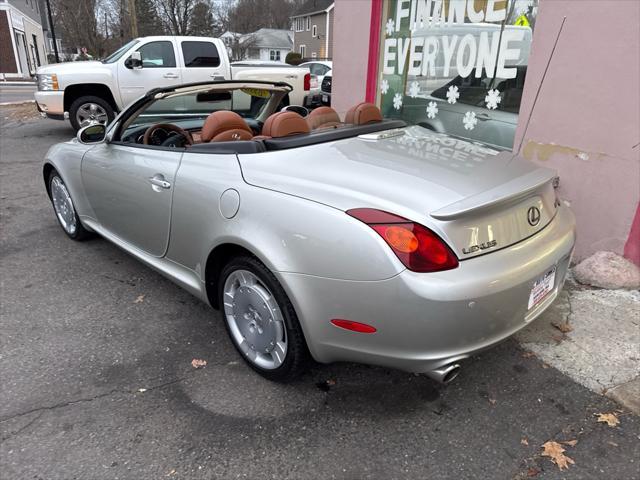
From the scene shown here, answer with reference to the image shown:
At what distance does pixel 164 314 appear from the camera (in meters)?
3.40

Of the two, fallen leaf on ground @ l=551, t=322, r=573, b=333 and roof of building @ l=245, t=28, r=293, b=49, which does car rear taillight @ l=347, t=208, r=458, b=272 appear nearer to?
fallen leaf on ground @ l=551, t=322, r=573, b=333

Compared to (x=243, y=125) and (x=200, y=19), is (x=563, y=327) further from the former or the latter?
(x=200, y=19)

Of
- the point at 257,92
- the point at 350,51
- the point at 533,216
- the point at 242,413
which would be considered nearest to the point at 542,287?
the point at 533,216

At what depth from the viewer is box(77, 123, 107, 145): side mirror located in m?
3.96

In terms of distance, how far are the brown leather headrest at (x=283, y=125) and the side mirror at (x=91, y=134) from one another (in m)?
1.75

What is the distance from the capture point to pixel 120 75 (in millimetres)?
9750

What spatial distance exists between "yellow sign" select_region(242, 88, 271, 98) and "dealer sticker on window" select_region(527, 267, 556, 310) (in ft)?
8.88

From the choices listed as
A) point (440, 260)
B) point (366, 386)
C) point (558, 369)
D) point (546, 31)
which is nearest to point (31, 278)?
point (366, 386)

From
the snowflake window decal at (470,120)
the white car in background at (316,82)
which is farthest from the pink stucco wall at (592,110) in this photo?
the white car in background at (316,82)

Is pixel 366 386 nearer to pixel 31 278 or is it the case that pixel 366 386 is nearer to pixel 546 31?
pixel 31 278

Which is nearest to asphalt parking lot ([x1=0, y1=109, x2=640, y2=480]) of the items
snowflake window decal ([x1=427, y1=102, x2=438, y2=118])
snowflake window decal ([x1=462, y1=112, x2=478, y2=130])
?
snowflake window decal ([x1=462, y1=112, x2=478, y2=130])

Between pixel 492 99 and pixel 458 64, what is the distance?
658 mm

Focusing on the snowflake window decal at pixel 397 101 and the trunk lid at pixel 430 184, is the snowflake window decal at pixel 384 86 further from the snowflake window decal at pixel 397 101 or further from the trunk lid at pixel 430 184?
the trunk lid at pixel 430 184

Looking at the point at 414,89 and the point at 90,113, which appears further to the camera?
the point at 90,113
